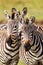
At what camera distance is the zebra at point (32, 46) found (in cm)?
1037

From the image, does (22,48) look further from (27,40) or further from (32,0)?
(32,0)

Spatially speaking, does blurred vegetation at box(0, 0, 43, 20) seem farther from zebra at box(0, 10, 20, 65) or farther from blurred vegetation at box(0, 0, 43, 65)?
zebra at box(0, 10, 20, 65)

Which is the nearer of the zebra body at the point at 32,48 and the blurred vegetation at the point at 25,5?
the zebra body at the point at 32,48

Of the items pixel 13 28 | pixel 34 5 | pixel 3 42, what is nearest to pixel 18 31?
pixel 13 28

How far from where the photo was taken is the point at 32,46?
35.7ft

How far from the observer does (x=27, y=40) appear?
10.1 metres

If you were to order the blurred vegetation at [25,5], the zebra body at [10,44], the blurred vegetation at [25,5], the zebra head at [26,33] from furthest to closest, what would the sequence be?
the blurred vegetation at [25,5] → the blurred vegetation at [25,5] → the zebra body at [10,44] → the zebra head at [26,33]

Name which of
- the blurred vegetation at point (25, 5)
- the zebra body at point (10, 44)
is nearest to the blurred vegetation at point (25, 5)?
the blurred vegetation at point (25, 5)

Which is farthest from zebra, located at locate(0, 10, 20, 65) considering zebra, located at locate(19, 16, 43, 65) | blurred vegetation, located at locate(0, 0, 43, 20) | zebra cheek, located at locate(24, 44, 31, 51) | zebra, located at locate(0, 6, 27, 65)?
blurred vegetation, located at locate(0, 0, 43, 20)

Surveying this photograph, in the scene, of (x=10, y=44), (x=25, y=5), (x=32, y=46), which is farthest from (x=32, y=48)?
(x=25, y=5)

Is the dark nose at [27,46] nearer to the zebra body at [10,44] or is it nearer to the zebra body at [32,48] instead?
the zebra body at [32,48]

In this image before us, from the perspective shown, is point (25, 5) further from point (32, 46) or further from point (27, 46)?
point (27, 46)

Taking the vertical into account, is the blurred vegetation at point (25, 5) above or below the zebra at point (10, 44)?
below

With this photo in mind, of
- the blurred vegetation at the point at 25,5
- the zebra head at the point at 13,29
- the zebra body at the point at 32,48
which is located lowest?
the blurred vegetation at the point at 25,5
